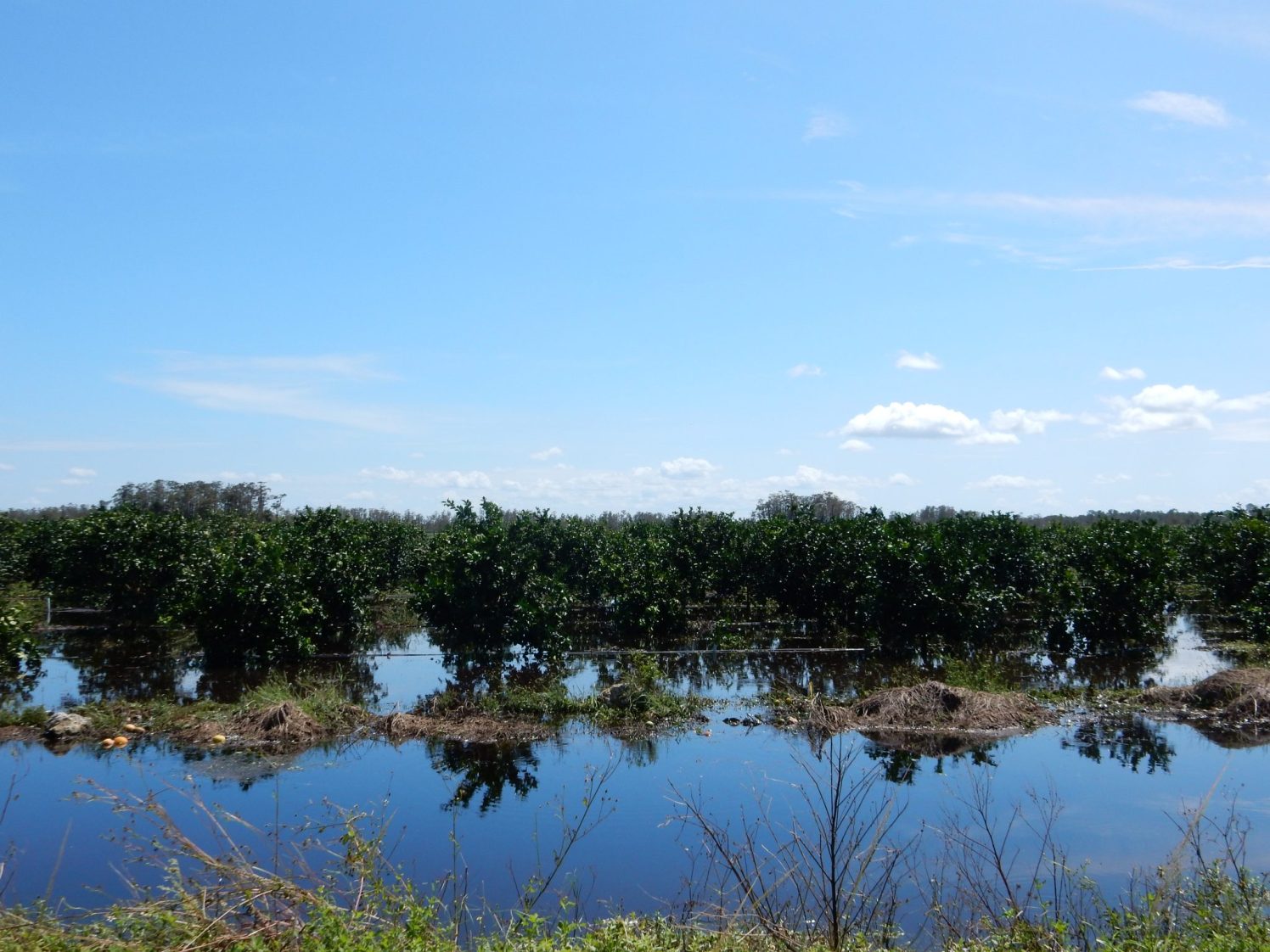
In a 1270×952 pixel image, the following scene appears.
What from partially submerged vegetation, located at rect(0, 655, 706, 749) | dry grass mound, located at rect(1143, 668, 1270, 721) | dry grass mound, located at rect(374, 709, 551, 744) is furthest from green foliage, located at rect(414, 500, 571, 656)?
dry grass mound, located at rect(1143, 668, 1270, 721)

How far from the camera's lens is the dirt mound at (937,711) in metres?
14.3

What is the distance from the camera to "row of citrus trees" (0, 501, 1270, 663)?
1919cm

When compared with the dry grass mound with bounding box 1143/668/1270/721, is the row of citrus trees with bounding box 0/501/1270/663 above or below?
above

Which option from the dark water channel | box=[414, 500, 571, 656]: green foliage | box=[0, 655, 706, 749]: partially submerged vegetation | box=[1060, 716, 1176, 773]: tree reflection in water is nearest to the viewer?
the dark water channel

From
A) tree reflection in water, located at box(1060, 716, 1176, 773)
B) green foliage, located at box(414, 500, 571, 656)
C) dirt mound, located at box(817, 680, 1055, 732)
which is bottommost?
tree reflection in water, located at box(1060, 716, 1176, 773)

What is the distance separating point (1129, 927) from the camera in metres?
5.95

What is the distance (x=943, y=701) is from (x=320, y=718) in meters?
9.89

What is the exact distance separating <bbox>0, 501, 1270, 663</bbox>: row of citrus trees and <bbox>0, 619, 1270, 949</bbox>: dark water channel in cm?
377

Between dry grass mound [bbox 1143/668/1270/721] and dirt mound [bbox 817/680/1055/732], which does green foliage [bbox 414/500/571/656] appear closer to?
dirt mound [bbox 817/680/1055/732]

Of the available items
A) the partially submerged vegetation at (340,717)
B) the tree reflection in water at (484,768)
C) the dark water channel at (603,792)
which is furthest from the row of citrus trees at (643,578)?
the tree reflection in water at (484,768)

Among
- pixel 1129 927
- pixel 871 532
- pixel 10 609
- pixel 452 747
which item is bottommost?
pixel 452 747

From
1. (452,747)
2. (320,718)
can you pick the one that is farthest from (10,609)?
(452,747)

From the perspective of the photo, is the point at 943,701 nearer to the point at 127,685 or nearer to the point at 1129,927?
the point at 1129,927

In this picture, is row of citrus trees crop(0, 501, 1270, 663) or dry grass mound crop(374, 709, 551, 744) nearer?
dry grass mound crop(374, 709, 551, 744)
